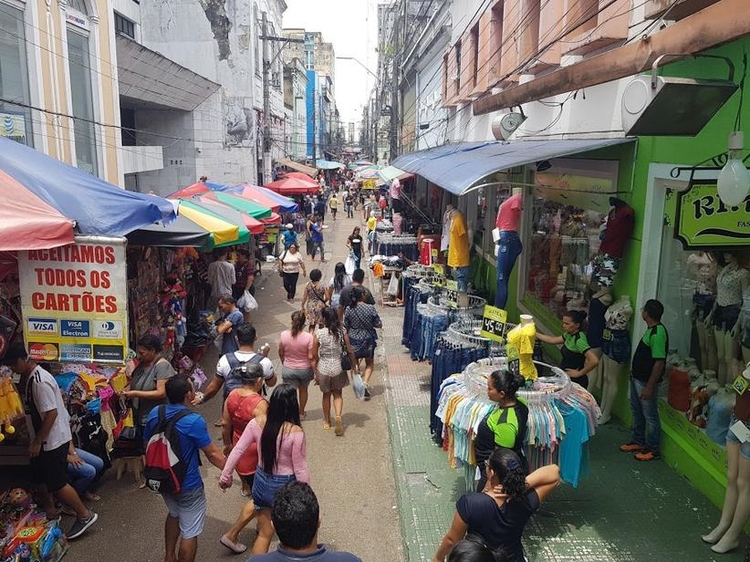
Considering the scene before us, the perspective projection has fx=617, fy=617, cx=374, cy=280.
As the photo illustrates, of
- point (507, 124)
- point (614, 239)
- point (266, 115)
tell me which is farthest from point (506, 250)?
point (266, 115)

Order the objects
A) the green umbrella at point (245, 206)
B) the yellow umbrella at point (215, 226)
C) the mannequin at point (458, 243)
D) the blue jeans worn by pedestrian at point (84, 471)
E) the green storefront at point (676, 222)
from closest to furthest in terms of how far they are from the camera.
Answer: the green storefront at point (676, 222) < the blue jeans worn by pedestrian at point (84, 471) < the yellow umbrella at point (215, 226) < the mannequin at point (458, 243) < the green umbrella at point (245, 206)

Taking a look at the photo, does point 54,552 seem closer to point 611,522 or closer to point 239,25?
point 611,522

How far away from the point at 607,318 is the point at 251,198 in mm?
9187

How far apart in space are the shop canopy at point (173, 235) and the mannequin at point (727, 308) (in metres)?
5.60

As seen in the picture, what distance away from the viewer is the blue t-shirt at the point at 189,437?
4328 mm

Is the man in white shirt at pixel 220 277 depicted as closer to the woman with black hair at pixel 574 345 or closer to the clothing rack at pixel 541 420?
the woman with black hair at pixel 574 345

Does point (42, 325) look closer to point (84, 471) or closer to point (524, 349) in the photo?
point (84, 471)

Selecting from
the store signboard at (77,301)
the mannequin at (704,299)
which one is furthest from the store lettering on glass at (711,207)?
the store signboard at (77,301)

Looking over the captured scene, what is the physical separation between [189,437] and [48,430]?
141 cm

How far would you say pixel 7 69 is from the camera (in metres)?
10.7

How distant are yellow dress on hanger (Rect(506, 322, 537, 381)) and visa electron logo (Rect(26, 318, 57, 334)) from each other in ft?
11.4

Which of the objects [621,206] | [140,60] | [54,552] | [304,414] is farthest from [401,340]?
[140,60]

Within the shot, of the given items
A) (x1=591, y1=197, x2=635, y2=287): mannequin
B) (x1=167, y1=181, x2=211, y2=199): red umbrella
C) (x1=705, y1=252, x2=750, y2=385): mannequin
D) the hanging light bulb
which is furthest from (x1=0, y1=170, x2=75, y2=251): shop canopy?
(x1=167, y1=181, x2=211, y2=199): red umbrella

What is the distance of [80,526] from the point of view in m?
5.21
